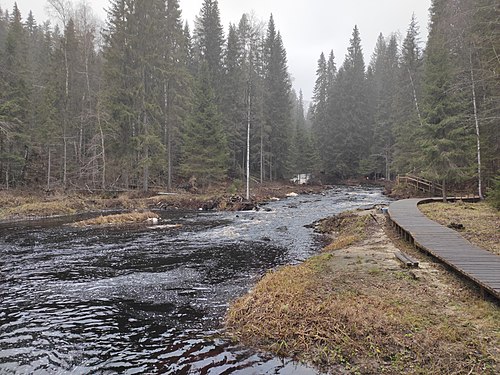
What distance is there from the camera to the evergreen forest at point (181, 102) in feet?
77.6

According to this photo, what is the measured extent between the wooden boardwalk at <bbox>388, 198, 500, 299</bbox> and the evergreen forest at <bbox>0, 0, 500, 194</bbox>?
7406 millimetres

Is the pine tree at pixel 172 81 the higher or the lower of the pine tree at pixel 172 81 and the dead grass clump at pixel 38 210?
the higher

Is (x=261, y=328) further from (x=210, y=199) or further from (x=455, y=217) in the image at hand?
(x=210, y=199)

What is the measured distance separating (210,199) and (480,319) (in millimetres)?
24576

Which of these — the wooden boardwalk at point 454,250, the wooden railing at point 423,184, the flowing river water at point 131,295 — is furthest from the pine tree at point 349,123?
the wooden boardwalk at point 454,250

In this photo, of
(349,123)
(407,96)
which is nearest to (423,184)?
(407,96)

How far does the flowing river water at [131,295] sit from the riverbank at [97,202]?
242 inches

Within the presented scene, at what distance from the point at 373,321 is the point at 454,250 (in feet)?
16.6

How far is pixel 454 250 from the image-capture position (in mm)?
9281

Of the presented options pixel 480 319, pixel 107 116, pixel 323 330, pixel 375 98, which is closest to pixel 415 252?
pixel 480 319

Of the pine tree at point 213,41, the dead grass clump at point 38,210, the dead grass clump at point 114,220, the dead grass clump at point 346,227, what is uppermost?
the pine tree at point 213,41

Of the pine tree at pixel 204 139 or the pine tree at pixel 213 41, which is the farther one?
the pine tree at pixel 213 41

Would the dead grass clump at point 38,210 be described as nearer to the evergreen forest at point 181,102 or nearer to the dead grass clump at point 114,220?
the dead grass clump at point 114,220

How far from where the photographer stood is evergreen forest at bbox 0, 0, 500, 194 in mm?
23641
